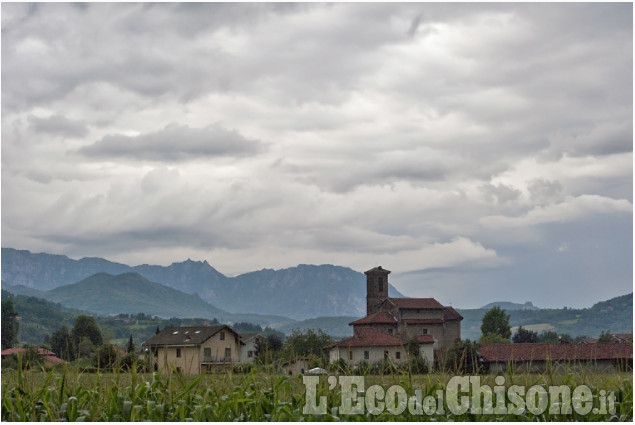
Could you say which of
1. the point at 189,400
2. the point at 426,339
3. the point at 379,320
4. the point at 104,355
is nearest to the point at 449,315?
the point at 379,320

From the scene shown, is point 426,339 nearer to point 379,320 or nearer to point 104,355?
point 379,320

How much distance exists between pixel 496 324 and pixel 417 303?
18.4m

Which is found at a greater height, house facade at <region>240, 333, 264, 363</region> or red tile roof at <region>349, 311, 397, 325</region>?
red tile roof at <region>349, 311, 397, 325</region>

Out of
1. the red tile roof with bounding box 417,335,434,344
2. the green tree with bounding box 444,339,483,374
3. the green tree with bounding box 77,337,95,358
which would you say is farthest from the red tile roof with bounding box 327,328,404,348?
the green tree with bounding box 77,337,95,358

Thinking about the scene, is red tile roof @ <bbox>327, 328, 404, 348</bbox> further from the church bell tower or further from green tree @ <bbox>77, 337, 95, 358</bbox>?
green tree @ <bbox>77, 337, 95, 358</bbox>

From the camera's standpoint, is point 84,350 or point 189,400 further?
point 84,350

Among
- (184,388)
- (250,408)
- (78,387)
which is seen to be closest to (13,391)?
(78,387)

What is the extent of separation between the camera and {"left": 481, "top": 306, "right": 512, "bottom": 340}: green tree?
134 meters

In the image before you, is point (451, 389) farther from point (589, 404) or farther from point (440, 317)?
point (440, 317)

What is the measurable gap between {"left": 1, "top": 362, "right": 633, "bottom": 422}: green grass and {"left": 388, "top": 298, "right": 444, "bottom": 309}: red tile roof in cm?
11272

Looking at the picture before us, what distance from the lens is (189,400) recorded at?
12656 millimetres

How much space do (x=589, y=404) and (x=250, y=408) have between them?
6101 mm

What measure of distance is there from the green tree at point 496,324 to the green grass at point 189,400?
4877 inches

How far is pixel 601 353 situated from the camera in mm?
64375
